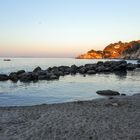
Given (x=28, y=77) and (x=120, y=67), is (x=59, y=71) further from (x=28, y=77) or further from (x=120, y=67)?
(x=120, y=67)

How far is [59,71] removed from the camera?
65375 millimetres

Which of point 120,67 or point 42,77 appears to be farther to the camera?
point 120,67

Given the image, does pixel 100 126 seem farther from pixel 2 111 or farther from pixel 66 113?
pixel 2 111

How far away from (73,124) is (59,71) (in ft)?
168

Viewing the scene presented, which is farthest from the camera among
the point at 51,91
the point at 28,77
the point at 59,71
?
the point at 59,71

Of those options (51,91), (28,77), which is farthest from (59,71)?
(51,91)

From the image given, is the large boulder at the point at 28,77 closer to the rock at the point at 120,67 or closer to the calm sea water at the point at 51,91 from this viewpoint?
the calm sea water at the point at 51,91

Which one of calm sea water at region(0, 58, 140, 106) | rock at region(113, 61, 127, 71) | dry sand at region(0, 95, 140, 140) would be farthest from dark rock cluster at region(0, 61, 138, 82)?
dry sand at region(0, 95, 140, 140)

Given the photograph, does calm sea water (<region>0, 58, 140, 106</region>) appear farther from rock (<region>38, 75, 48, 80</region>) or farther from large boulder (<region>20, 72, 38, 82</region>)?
rock (<region>38, 75, 48, 80</region>)

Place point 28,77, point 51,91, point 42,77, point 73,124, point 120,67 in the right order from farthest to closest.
Result: point 120,67 < point 42,77 < point 28,77 < point 51,91 < point 73,124

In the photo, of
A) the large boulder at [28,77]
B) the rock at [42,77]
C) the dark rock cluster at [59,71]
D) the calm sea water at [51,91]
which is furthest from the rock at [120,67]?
the calm sea water at [51,91]

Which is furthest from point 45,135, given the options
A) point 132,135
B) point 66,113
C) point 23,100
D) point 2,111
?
point 23,100

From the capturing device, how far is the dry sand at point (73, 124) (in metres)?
12.5

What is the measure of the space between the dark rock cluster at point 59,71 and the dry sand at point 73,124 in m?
32.4
